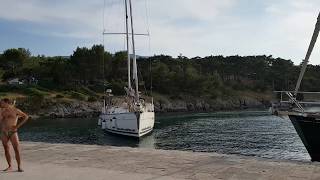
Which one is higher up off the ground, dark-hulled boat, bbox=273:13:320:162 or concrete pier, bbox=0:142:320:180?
dark-hulled boat, bbox=273:13:320:162

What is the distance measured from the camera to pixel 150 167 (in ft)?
42.1

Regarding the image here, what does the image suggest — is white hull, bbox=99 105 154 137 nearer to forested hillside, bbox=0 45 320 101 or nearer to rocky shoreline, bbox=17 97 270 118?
rocky shoreline, bbox=17 97 270 118

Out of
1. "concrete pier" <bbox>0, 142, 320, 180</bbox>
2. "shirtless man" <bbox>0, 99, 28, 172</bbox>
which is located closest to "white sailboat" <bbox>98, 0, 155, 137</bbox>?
"concrete pier" <bbox>0, 142, 320, 180</bbox>

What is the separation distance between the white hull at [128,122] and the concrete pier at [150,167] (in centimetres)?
2568

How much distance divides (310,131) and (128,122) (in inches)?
910

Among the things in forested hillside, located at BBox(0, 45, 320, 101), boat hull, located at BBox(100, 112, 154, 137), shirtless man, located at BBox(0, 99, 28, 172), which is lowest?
boat hull, located at BBox(100, 112, 154, 137)

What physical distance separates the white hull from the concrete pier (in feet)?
84.2

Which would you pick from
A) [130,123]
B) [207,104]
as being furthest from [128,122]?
[207,104]

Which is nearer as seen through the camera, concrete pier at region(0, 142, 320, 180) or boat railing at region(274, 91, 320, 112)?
concrete pier at region(0, 142, 320, 180)

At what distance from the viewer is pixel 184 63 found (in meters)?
145

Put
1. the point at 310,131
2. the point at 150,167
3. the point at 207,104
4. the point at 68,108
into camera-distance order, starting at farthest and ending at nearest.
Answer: the point at 207,104 < the point at 68,108 < the point at 310,131 < the point at 150,167

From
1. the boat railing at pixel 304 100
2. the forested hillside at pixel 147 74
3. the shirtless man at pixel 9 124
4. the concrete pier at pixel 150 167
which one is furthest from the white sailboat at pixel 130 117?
the forested hillside at pixel 147 74

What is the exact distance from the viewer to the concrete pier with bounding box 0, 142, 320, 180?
37.3 ft

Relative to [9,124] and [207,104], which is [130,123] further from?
[207,104]
